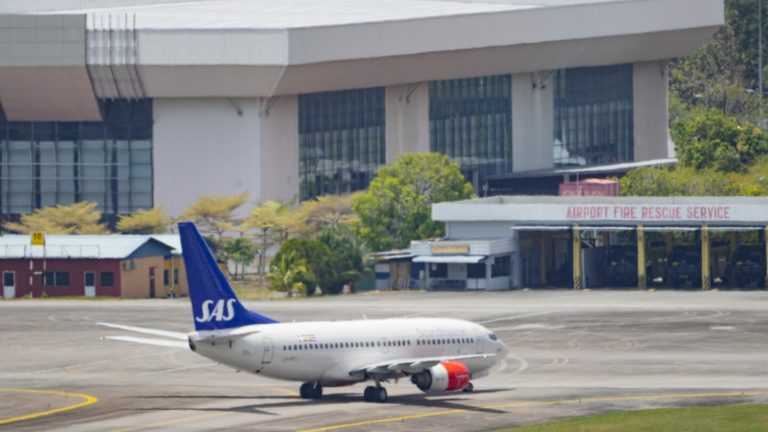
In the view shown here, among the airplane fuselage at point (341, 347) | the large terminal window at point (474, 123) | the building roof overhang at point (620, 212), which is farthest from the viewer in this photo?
the large terminal window at point (474, 123)

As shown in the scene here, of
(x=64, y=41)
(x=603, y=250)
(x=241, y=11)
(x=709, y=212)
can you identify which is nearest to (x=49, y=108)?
(x=64, y=41)

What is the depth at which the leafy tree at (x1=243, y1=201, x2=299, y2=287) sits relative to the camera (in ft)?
507

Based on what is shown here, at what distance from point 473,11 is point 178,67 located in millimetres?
31216

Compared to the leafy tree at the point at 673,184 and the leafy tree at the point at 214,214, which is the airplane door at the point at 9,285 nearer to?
the leafy tree at the point at 214,214

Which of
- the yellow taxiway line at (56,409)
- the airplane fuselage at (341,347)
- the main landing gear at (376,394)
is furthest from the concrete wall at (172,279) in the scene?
the main landing gear at (376,394)

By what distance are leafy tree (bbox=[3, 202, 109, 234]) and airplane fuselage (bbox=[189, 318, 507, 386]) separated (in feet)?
295

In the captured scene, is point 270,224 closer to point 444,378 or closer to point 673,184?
point 673,184

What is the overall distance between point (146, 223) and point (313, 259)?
96.9 ft

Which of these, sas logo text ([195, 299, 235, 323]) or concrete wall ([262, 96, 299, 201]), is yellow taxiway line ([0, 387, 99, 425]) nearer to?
sas logo text ([195, 299, 235, 323])

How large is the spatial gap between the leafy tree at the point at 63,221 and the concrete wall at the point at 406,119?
102 feet

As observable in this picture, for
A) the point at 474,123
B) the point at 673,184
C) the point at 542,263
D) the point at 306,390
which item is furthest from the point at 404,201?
the point at 306,390

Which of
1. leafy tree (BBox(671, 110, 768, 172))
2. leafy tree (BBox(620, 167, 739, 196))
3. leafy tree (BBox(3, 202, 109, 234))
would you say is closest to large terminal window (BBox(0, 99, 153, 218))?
leafy tree (BBox(3, 202, 109, 234))

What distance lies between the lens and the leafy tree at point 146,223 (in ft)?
519

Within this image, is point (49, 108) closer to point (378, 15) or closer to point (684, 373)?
point (378, 15)
